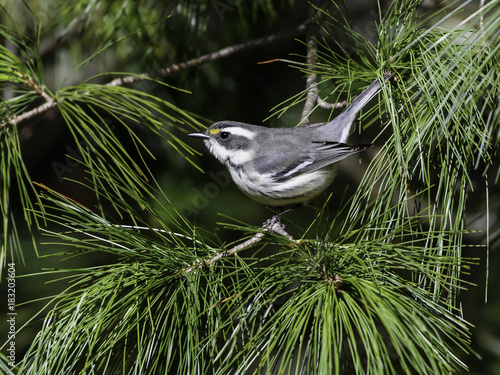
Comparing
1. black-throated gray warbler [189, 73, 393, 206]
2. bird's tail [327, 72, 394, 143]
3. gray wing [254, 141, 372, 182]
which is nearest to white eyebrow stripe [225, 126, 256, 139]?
black-throated gray warbler [189, 73, 393, 206]

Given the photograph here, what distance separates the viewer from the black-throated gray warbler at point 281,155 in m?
1.68

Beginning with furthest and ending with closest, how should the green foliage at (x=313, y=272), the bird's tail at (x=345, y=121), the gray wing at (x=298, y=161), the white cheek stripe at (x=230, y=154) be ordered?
the white cheek stripe at (x=230, y=154) < the gray wing at (x=298, y=161) < the bird's tail at (x=345, y=121) < the green foliage at (x=313, y=272)

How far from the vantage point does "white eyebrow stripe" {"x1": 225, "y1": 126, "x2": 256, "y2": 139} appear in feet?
5.70

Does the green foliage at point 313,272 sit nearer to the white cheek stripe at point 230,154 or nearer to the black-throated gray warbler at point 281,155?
the black-throated gray warbler at point 281,155

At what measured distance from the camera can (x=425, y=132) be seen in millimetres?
997

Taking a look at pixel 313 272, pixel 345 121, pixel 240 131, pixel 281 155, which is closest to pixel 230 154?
pixel 240 131

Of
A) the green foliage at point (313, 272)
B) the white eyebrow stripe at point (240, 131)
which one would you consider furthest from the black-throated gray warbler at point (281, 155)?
the green foliage at point (313, 272)

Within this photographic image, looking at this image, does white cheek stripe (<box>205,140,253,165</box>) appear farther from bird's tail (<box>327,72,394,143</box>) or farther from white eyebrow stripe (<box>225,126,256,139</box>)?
bird's tail (<box>327,72,394,143</box>)

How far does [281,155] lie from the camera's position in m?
1.75

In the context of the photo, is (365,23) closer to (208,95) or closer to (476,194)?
(208,95)

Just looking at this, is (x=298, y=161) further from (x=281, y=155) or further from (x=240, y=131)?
(x=240, y=131)

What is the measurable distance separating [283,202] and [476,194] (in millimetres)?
788

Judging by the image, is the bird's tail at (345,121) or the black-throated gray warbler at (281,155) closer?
the bird's tail at (345,121)

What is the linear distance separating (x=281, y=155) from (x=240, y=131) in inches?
7.1
